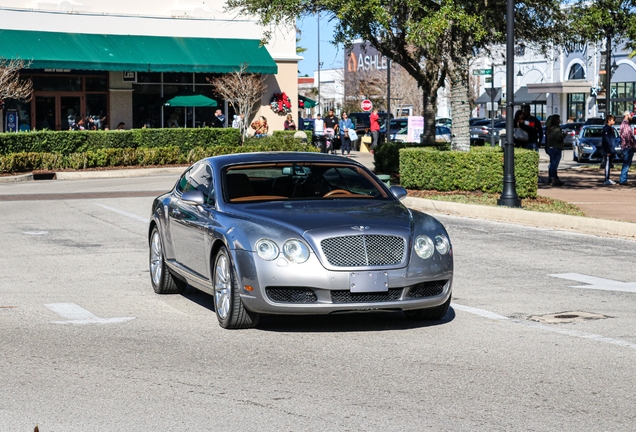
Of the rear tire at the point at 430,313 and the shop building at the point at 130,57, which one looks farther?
the shop building at the point at 130,57

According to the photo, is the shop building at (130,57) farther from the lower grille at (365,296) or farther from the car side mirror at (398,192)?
the lower grille at (365,296)

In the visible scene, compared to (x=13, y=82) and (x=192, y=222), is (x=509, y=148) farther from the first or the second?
(x=13, y=82)

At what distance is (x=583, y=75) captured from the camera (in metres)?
81.9

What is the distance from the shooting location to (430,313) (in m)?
9.45

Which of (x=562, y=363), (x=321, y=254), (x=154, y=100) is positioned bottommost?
(x=562, y=363)

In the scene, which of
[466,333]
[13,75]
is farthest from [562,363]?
[13,75]

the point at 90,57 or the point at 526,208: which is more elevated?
the point at 90,57

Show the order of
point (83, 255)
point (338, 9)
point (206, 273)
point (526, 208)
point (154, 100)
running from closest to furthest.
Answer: point (206, 273)
point (83, 255)
point (526, 208)
point (338, 9)
point (154, 100)

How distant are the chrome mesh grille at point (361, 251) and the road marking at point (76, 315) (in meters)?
2.21

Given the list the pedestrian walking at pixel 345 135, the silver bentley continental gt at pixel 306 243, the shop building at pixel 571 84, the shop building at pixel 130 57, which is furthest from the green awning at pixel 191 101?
the silver bentley continental gt at pixel 306 243

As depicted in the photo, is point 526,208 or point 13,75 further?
point 13,75

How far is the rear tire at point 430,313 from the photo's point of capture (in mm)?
9414

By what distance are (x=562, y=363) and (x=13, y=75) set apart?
34109 millimetres

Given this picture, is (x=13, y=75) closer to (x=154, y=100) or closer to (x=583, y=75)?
(x=154, y=100)
